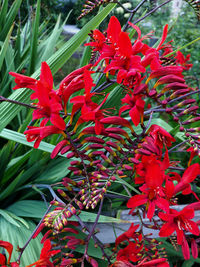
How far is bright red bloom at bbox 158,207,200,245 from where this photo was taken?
67 cm

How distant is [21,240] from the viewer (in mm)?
936

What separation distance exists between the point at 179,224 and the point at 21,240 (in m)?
0.57

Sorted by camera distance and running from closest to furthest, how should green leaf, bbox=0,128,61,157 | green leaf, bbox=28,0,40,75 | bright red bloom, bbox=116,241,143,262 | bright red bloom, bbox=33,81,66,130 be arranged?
bright red bloom, bbox=33,81,66,130 < bright red bloom, bbox=116,241,143,262 < green leaf, bbox=0,128,61,157 < green leaf, bbox=28,0,40,75

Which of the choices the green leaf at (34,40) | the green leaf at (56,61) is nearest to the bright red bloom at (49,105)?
the green leaf at (56,61)

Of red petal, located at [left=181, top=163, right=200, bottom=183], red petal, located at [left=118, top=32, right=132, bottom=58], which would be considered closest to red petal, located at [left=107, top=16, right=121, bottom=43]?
red petal, located at [left=118, top=32, right=132, bottom=58]

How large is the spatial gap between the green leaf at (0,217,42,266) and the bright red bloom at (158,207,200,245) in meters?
0.46

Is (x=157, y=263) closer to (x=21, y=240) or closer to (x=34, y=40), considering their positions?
(x=21, y=240)

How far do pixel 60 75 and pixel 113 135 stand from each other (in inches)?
123

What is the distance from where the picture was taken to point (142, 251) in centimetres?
77

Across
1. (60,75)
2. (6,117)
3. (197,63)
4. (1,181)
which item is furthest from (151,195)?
(60,75)

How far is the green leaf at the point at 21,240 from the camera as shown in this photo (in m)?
0.86

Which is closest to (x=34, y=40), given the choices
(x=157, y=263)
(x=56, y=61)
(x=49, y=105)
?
(x=56, y=61)

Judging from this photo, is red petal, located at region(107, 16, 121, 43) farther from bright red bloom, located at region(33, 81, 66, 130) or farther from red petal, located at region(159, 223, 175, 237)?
red petal, located at region(159, 223, 175, 237)

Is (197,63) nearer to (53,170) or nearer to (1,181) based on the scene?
(53,170)
